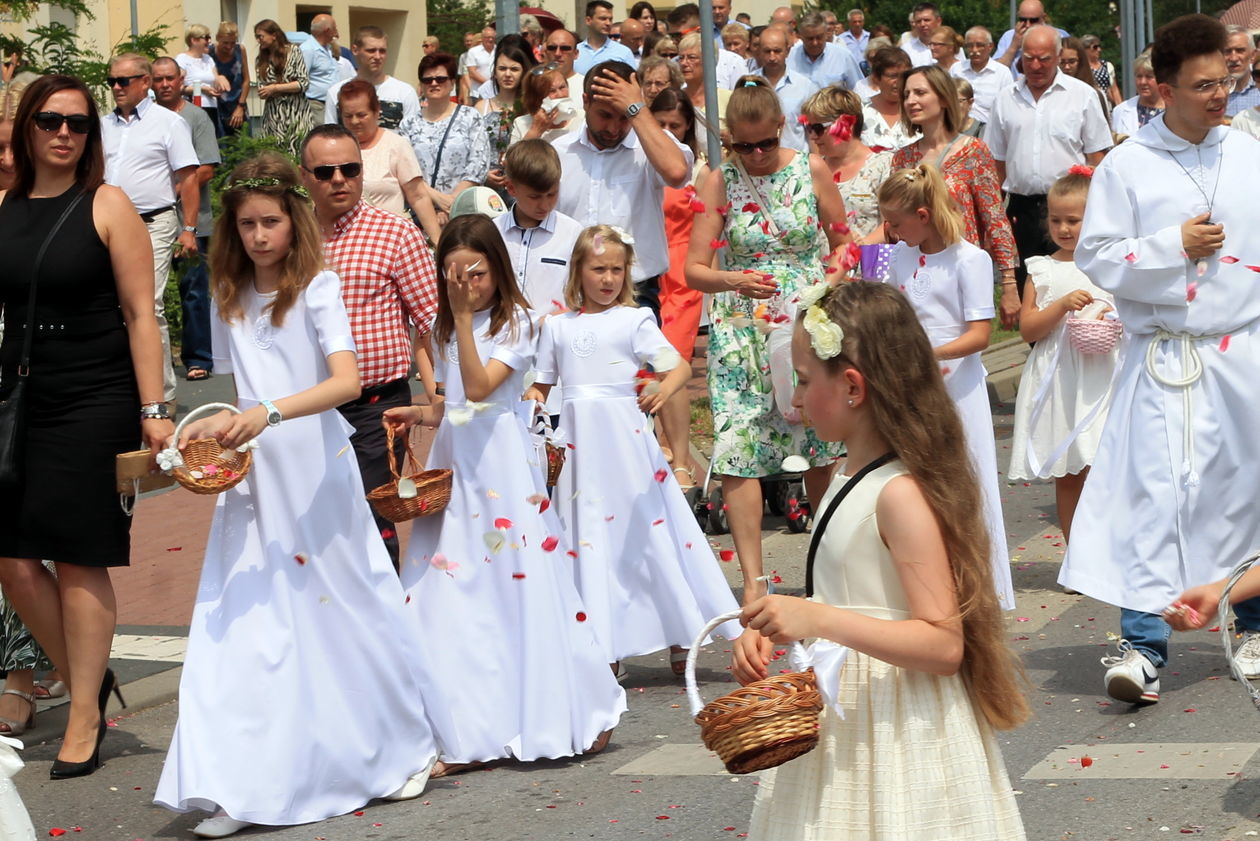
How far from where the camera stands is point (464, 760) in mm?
5891

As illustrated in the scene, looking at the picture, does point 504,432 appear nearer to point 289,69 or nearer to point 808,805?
point 808,805

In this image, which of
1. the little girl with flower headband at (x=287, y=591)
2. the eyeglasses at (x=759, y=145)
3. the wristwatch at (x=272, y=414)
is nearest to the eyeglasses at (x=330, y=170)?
the little girl with flower headband at (x=287, y=591)

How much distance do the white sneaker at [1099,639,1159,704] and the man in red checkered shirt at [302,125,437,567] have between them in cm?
262

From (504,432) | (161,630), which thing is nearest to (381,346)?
(504,432)

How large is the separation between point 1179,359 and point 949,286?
1549 millimetres

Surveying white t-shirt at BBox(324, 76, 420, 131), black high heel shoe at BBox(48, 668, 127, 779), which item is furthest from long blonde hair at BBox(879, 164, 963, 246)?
white t-shirt at BBox(324, 76, 420, 131)

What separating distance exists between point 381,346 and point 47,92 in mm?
1465

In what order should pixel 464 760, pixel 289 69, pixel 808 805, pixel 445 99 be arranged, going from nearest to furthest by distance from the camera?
pixel 808 805
pixel 464 760
pixel 445 99
pixel 289 69

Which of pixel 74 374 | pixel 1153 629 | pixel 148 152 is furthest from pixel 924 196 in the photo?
pixel 148 152

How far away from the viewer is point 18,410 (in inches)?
237

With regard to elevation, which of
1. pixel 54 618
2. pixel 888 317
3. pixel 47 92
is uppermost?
pixel 47 92

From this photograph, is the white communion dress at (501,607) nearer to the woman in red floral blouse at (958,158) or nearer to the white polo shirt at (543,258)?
the white polo shirt at (543,258)

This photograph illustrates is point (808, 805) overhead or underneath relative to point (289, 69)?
underneath

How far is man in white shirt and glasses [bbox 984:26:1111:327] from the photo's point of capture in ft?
42.8
